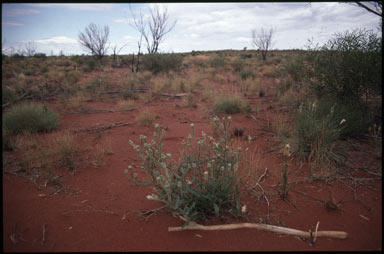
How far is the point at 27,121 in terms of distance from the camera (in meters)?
4.57

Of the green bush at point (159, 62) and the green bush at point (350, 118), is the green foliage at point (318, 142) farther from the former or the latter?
the green bush at point (159, 62)

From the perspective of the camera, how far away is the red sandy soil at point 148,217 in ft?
5.98

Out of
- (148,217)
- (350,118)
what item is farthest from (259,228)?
(350,118)

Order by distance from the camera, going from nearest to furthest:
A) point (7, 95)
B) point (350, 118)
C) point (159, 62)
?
point (350, 118) < point (7, 95) < point (159, 62)

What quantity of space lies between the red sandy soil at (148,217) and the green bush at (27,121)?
79.5 inches

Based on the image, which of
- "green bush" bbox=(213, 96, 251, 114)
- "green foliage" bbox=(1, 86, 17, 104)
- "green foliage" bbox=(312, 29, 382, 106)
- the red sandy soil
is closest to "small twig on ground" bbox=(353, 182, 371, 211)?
the red sandy soil

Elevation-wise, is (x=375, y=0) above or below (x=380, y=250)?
above

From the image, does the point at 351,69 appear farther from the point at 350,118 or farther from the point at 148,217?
the point at 148,217

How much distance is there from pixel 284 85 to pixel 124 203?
8.07 m

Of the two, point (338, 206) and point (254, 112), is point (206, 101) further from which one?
point (338, 206)

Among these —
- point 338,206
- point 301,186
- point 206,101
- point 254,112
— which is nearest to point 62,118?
point 206,101

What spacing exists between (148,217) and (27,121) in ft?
13.2

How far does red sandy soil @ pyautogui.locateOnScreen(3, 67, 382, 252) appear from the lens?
1821mm

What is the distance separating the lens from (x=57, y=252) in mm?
1763
